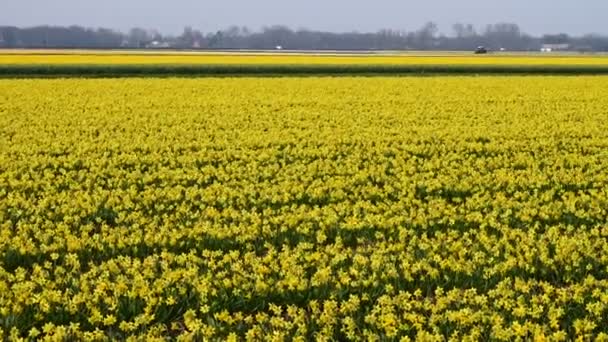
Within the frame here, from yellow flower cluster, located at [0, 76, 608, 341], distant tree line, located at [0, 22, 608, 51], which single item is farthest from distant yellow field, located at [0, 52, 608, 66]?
distant tree line, located at [0, 22, 608, 51]

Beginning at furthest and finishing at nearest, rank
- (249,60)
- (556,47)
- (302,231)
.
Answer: (556,47), (249,60), (302,231)

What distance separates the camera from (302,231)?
8203 mm

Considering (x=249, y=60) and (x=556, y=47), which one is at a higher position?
(x=556, y=47)

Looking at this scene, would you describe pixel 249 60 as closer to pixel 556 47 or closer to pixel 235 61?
pixel 235 61

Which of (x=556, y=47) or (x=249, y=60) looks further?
(x=556, y=47)

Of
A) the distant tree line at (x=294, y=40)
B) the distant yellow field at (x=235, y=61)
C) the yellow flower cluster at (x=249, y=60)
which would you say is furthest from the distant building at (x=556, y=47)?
the distant yellow field at (x=235, y=61)

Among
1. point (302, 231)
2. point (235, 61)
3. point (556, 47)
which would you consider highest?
point (556, 47)

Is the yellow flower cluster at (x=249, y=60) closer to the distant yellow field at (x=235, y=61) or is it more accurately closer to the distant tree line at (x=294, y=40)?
the distant yellow field at (x=235, y=61)

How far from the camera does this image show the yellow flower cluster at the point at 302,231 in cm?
582

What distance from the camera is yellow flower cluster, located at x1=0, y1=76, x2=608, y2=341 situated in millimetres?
5816

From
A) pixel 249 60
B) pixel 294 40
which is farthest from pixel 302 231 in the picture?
pixel 294 40

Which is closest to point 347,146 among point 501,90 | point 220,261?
point 220,261

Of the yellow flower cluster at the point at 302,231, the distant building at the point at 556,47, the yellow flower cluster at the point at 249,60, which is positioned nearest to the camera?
the yellow flower cluster at the point at 302,231

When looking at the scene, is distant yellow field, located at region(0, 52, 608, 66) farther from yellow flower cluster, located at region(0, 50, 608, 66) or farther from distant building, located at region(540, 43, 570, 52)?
distant building, located at region(540, 43, 570, 52)
